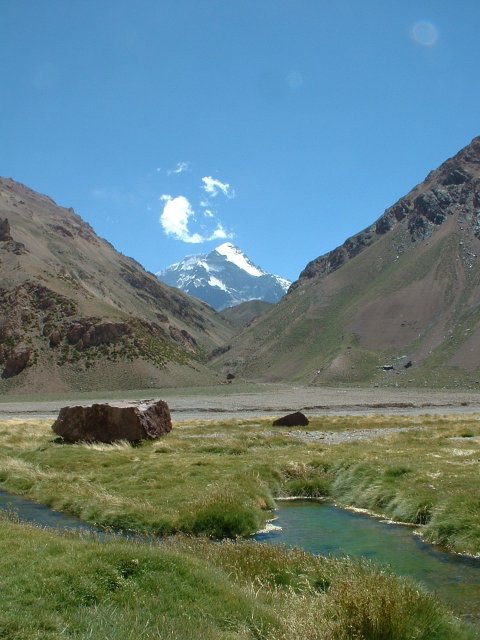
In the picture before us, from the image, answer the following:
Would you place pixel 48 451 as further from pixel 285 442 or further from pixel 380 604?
pixel 380 604

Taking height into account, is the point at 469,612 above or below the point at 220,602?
below

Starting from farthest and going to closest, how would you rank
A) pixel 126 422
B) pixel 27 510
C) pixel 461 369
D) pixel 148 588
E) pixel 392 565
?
1. pixel 461 369
2. pixel 126 422
3. pixel 27 510
4. pixel 392 565
5. pixel 148 588

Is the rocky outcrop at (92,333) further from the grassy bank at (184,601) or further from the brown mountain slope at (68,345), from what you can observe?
the grassy bank at (184,601)

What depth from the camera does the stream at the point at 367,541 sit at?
13.5 m

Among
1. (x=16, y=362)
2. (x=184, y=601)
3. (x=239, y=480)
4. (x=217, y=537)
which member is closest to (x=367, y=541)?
(x=217, y=537)

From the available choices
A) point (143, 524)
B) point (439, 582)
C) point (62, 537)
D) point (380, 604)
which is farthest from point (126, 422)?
point (380, 604)

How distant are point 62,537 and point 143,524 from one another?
4916mm

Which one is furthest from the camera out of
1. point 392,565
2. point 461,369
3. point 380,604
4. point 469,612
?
point 461,369

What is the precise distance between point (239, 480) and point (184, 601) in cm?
1499

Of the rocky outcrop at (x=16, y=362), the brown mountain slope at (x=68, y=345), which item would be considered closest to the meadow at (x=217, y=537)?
the brown mountain slope at (x=68, y=345)

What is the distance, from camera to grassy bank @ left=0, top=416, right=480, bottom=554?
1898 cm

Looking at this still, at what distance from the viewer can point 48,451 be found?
35.2m

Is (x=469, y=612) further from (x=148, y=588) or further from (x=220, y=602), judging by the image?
(x=148, y=588)

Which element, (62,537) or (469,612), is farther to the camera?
(62,537)
